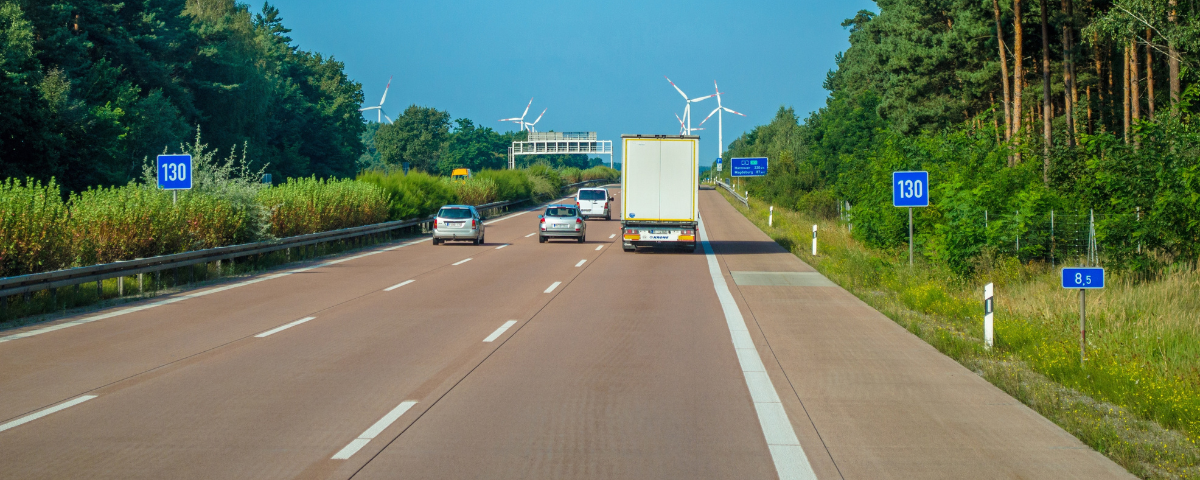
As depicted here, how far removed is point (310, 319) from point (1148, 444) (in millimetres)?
10889

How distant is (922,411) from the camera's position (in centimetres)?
800

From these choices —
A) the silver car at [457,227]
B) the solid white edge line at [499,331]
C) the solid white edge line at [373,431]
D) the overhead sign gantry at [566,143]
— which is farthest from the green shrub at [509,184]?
the overhead sign gantry at [566,143]

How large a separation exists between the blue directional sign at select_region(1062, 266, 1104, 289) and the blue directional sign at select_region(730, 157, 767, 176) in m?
74.1

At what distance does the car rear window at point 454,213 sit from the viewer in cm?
3312

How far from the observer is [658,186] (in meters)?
28.6

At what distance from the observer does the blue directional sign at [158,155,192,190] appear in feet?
73.8

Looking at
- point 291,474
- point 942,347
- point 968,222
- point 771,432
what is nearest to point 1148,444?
point 771,432

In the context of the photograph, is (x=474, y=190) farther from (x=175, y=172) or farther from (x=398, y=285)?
(x=398, y=285)

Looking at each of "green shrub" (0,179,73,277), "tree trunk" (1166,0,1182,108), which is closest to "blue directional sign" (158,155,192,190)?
"green shrub" (0,179,73,277)

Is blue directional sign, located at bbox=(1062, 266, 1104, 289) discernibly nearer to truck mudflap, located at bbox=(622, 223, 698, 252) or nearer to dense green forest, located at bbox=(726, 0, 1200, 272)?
dense green forest, located at bbox=(726, 0, 1200, 272)

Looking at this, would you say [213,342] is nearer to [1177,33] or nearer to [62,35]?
[1177,33]

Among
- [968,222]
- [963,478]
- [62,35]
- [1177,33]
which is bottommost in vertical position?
[963,478]

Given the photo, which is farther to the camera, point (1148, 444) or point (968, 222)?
point (968, 222)

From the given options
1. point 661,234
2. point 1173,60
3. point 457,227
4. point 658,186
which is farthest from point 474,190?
point 1173,60
